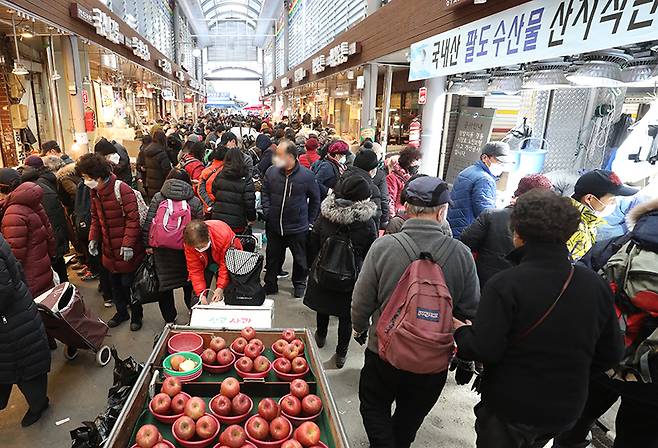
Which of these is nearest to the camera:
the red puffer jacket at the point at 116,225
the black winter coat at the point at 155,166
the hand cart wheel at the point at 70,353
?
the hand cart wheel at the point at 70,353

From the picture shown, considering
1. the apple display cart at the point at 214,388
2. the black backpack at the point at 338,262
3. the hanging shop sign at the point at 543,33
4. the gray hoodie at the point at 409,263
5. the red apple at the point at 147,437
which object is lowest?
the apple display cart at the point at 214,388

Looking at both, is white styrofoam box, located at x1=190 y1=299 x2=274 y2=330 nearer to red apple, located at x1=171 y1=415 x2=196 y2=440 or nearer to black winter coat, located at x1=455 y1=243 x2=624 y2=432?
red apple, located at x1=171 y1=415 x2=196 y2=440

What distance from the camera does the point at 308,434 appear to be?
1.79 m

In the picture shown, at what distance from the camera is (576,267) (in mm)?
1792

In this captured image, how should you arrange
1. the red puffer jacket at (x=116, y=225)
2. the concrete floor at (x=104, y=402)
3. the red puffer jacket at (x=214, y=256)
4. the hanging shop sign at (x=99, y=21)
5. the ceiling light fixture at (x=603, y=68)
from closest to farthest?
the concrete floor at (x=104, y=402) < the ceiling light fixture at (x=603, y=68) < the red puffer jacket at (x=214, y=256) < the red puffer jacket at (x=116, y=225) < the hanging shop sign at (x=99, y=21)

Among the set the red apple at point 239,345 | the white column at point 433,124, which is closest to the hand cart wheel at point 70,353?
the red apple at point 239,345

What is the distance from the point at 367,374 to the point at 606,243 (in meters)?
1.86

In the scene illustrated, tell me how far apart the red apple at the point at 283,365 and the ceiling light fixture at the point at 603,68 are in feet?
11.2

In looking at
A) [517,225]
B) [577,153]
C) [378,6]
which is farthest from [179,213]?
[378,6]

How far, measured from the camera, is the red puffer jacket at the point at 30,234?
132 inches

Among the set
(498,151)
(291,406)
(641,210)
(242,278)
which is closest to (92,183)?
(242,278)

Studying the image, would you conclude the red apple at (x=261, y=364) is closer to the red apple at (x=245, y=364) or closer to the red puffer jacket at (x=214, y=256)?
the red apple at (x=245, y=364)

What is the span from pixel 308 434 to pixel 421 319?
77 cm

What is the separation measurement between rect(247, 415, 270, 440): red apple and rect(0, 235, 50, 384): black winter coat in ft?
6.47
